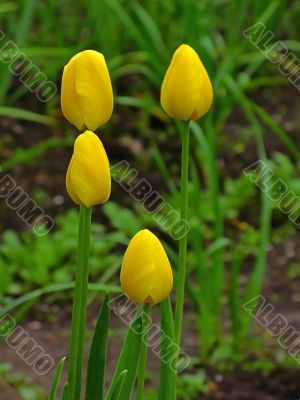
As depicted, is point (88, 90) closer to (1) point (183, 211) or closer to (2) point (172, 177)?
(1) point (183, 211)

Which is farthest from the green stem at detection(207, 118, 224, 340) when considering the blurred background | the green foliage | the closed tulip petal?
the closed tulip petal

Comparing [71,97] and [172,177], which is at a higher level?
[172,177]

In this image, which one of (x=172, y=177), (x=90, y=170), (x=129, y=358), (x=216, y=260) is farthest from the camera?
(x=172, y=177)

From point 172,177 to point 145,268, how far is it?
2361 mm

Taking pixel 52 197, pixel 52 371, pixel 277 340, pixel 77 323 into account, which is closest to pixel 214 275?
pixel 277 340

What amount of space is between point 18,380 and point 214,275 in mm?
560

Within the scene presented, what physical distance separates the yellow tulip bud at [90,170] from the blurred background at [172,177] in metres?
1.08

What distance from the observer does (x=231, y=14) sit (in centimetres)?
404

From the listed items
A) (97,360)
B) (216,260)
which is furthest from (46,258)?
(97,360)

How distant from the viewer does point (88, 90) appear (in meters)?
1.25

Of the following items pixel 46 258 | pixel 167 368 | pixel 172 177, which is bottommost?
pixel 167 368

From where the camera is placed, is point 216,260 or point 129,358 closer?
point 129,358

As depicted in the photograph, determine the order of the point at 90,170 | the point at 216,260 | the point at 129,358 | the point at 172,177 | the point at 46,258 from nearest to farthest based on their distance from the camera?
the point at 90,170 → the point at 129,358 → the point at 216,260 → the point at 46,258 → the point at 172,177

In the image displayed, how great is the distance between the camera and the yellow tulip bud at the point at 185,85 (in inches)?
51.1
